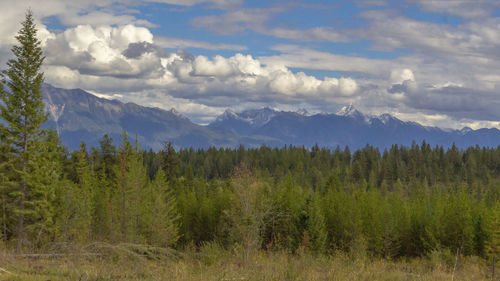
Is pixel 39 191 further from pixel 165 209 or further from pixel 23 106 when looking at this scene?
pixel 165 209

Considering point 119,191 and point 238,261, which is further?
point 119,191

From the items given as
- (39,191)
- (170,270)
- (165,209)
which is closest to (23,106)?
(39,191)

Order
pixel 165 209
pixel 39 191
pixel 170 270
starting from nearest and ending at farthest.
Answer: pixel 170 270, pixel 39 191, pixel 165 209

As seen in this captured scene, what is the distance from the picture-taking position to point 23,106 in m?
41.5

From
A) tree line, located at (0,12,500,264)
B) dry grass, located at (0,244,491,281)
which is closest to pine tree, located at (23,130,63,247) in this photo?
tree line, located at (0,12,500,264)

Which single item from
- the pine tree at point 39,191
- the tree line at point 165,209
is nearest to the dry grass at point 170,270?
the tree line at point 165,209

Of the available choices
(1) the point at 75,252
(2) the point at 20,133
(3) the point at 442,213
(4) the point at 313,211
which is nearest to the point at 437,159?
(3) the point at 442,213

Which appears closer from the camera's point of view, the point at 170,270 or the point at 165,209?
the point at 170,270

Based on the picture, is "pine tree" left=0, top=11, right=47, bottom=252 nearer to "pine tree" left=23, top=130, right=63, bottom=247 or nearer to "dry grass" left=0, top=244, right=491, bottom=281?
"pine tree" left=23, top=130, right=63, bottom=247

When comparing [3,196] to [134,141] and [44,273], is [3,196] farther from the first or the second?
[44,273]

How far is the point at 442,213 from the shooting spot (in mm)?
61500

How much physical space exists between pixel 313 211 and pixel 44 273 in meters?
47.0

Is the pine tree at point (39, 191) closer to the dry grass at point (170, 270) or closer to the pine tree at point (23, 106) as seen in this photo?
the pine tree at point (23, 106)

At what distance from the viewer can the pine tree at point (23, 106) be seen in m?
40.6
